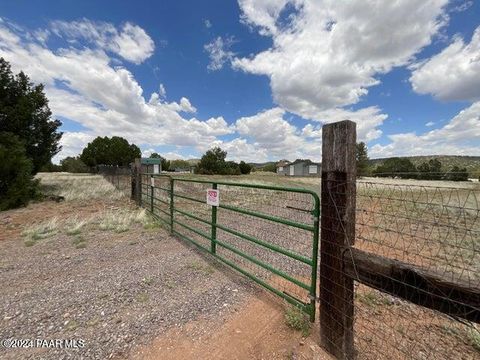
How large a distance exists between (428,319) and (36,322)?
4764mm

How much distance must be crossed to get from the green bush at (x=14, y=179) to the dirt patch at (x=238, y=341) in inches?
486

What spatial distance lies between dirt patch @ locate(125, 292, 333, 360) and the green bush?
1236cm

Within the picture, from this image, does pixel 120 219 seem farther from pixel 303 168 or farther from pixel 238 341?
pixel 303 168

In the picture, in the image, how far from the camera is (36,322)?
3158 millimetres

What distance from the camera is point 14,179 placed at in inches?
478

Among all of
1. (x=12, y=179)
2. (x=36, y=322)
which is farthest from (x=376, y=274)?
(x=12, y=179)

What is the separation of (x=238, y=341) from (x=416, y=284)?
71.8 inches

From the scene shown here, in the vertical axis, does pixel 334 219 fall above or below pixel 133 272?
above

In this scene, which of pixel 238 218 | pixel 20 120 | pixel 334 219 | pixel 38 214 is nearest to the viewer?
pixel 334 219

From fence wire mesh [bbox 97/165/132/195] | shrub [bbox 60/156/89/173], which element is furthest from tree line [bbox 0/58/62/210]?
shrub [bbox 60/156/89/173]

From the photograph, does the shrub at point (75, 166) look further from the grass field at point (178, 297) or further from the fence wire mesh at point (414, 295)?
the fence wire mesh at point (414, 295)

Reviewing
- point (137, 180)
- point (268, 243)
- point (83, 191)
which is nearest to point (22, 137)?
point (83, 191)

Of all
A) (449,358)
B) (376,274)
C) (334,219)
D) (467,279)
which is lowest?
(449,358)

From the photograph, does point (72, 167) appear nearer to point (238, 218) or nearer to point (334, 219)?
point (238, 218)
